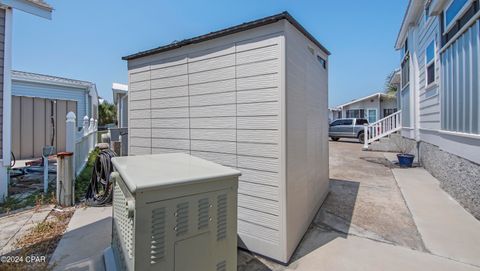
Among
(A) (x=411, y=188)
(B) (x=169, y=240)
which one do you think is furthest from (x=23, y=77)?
(A) (x=411, y=188)

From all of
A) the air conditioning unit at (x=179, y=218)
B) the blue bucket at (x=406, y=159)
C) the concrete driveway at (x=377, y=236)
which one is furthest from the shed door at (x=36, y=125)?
the blue bucket at (x=406, y=159)

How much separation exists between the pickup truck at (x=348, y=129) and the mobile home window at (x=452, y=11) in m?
10.9

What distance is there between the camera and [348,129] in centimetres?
1573

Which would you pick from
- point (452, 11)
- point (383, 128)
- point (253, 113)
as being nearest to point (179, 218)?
point (253, 113)

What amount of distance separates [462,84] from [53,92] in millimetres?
11817

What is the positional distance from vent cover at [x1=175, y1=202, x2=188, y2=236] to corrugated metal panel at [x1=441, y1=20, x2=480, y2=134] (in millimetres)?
4071

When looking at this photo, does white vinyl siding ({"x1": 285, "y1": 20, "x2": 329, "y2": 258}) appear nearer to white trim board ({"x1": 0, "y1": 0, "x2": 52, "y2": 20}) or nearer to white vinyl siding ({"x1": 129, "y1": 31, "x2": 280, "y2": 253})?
white vinyl siding ({"x1": 129, "y1": 31, "x2": 280, "y2": 253})

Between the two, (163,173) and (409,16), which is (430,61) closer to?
(409,16)

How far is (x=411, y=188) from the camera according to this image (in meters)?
5.04

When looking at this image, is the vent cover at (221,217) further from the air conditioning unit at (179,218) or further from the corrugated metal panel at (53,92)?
the corrugated metal panel at (53,92)

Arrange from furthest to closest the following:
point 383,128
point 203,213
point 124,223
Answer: point 383,128, point 124,223, point 203,213

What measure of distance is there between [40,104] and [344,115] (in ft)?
71.0

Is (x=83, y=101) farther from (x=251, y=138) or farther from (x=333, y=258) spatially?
(x=333, y=258)

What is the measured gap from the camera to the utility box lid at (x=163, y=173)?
1404mm
